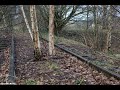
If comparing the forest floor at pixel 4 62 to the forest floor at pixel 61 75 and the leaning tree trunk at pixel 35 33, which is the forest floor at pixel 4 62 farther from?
the leaning tree trunk at pixel 35 33

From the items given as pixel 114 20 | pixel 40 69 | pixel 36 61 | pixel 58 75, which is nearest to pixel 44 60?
pixel 36 61

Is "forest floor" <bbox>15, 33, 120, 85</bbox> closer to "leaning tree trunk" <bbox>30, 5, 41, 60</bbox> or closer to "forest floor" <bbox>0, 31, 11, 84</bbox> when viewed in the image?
"forest floor" <bbox>0, 31, 11, 84</bbox>

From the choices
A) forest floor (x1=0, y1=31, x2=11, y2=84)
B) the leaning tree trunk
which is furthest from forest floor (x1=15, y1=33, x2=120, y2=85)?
the leaning tree trunk

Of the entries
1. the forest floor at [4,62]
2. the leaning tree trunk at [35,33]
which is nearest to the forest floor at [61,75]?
the forest floor at [4,62]

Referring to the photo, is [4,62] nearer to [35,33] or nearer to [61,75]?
[35,33]

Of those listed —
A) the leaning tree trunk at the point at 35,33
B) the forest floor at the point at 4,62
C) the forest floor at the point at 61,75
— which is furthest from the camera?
the leaning tree trunk at the point at 35,33

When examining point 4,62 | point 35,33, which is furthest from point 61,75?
point 4,62

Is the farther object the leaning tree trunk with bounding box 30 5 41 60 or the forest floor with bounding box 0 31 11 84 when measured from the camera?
the leaning tree trunk with bounding box 30 5 41 60

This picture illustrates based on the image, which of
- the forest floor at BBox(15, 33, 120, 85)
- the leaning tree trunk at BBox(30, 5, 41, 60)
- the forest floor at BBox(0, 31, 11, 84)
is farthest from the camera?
the leaning tree trunk at BBox(30, 5, 41, 60)

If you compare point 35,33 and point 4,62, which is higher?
point 35,33

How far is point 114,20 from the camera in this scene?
21.6 metres

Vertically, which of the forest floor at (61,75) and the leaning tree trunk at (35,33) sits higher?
the leaning tree trunk at (35,33)

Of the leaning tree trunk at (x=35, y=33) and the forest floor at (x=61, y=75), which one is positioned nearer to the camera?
the forest floor at (x=61, y=75)
